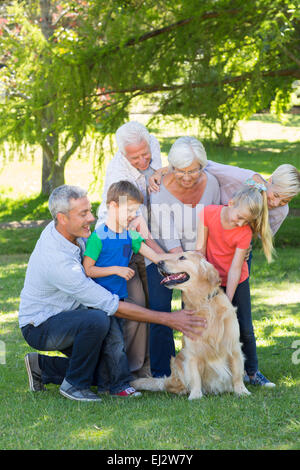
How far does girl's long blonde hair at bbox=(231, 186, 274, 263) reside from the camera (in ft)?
15.1

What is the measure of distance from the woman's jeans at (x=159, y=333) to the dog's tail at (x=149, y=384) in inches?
6.1

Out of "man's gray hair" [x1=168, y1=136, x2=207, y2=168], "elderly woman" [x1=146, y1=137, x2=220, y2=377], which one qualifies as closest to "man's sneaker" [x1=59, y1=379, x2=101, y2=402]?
"elderly woman" [x1=146, y1=137, x2=220, y2=377]

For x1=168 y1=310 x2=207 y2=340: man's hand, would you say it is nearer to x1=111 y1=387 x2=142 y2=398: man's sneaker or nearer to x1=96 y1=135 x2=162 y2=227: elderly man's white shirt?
x1=111 y1=387 x2=142 y2=398: man's sneaker

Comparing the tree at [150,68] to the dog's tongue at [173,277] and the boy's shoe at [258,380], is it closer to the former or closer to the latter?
the boy's shoe at [258,380]

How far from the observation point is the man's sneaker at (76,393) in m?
4.73

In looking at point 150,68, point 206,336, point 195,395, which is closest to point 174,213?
point 206,336

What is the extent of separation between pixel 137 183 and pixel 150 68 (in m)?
6.60

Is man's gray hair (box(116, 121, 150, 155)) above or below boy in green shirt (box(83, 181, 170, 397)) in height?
above

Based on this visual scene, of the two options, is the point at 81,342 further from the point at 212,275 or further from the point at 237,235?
the point at 237,235

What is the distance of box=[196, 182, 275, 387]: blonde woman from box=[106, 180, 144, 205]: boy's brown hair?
48cm

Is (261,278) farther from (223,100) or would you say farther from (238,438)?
(238,438)

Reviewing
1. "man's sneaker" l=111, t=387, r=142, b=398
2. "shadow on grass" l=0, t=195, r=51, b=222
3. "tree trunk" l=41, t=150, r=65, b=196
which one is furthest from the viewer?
"shadow on grass" l=0, t=195, r=51, b=222

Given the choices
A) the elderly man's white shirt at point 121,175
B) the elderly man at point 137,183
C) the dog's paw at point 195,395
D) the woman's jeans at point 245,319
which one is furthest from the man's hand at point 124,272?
the dog's paw at point 195,395
